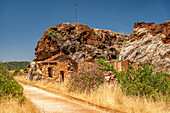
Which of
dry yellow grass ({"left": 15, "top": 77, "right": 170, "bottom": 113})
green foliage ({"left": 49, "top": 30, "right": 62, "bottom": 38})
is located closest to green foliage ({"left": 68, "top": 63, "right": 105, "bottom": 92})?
dry yellow grass ({"left": 15, "top": 77, "right": 170, "bottom": 113})

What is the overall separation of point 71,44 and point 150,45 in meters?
18.4

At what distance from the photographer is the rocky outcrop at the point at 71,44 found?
29.3 metres

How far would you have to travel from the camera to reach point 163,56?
46.7ft

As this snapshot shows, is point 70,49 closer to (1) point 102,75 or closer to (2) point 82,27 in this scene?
(2) point 82,27

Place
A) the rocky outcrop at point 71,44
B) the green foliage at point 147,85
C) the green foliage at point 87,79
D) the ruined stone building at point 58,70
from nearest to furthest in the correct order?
the green foliage at point 147,85 < the green foliage at point 87,79 < the ruined stone building at point 58,70 < the rocky outcrop at point 71,44

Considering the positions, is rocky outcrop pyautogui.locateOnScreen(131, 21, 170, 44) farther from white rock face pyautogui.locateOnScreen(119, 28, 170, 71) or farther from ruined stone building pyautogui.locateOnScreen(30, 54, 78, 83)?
ruined stone building pyautogui.locateOnScreen(30, 54, 78, 83)

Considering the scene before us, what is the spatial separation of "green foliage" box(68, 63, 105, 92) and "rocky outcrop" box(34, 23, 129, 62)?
2091cm

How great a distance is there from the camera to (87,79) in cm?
805

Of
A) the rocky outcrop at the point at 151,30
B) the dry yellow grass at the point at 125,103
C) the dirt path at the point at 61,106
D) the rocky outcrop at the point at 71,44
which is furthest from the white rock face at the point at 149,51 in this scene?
the rocky outcrop at the point at 71,44

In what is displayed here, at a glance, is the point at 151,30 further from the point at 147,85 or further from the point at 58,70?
the point at 147,85

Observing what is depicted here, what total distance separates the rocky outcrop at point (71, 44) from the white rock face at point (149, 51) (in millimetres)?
14683

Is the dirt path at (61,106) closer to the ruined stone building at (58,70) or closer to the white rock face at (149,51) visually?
the ruined stone building at (58,70)

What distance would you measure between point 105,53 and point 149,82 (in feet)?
95.9

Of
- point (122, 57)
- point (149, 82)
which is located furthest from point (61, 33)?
point (149, 82)
